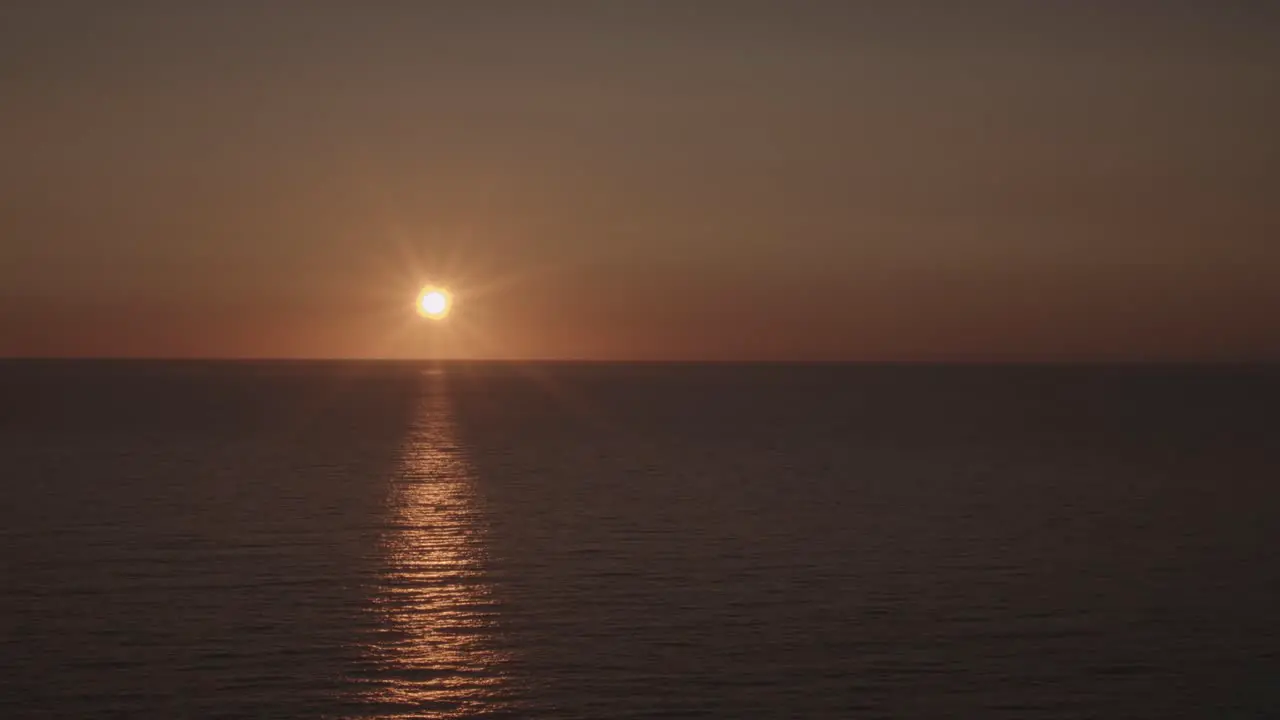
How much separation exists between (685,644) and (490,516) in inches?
1071

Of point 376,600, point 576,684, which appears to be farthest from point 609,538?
point 576,684

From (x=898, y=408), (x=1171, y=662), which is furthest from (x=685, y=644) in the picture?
(x=898, y=408)

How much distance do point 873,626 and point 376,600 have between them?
14915mm

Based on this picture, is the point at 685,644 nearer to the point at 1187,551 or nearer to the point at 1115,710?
the point at 1115,710

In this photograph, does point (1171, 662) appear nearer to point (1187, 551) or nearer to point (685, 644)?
point (685, 644)

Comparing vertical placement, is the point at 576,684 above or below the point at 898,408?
below

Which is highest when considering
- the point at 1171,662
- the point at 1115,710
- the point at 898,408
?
the point at 898,408

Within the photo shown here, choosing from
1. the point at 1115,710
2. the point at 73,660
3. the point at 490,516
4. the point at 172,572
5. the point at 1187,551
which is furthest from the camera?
the point at 490,516

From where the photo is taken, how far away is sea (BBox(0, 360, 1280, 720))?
29812 mm

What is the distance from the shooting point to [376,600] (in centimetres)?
3950

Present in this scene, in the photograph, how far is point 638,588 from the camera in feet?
136

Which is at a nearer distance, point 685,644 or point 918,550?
point 685,644

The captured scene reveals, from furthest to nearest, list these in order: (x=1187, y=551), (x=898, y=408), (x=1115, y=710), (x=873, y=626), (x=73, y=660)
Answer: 1. (x=898, y=408)
2. (x=1187, y=551)
3. (x=873, y=626)
4. (x=73, y=660)
5. (x=1115, y=710)

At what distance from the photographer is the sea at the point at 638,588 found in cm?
2981
